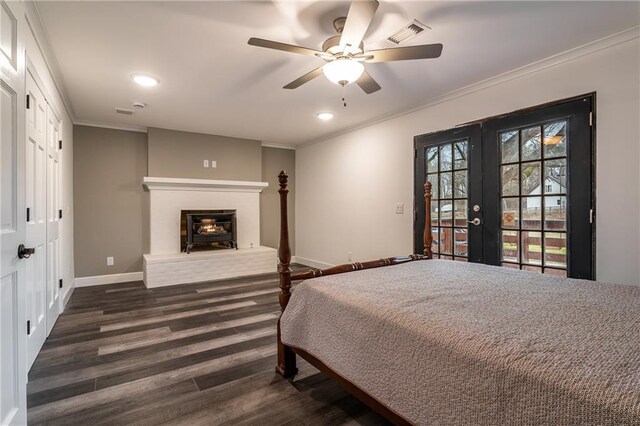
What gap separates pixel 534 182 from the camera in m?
2.98

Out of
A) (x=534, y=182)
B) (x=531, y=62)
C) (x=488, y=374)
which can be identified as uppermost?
(x=531, y=62)

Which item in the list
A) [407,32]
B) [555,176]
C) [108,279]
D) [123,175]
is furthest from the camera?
[123,175]

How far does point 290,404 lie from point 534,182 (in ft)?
9.36

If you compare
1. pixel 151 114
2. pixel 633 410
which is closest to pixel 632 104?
pixel 633 410

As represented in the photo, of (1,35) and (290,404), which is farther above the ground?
(1,35)

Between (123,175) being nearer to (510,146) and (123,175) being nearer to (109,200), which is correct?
(109,200)

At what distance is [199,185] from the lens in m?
5.32

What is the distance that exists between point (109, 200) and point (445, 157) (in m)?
4.88

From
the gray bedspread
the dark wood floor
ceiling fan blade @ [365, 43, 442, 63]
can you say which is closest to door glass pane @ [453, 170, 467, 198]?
the gray bedspread

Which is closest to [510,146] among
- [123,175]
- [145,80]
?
[145,80]

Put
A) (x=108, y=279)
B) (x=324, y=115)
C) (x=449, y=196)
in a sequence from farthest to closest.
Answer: (x=108, y=279), (x=324, y=115), (x=449, y=196)

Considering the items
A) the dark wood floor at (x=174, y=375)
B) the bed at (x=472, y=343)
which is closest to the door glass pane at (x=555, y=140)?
the bed at (x=472, y=343)

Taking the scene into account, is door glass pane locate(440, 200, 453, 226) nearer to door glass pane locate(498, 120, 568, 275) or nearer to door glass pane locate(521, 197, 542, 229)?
door glass pane locate(498, 120, 568, 275)

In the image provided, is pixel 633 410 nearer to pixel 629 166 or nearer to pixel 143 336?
pixel 629 166
